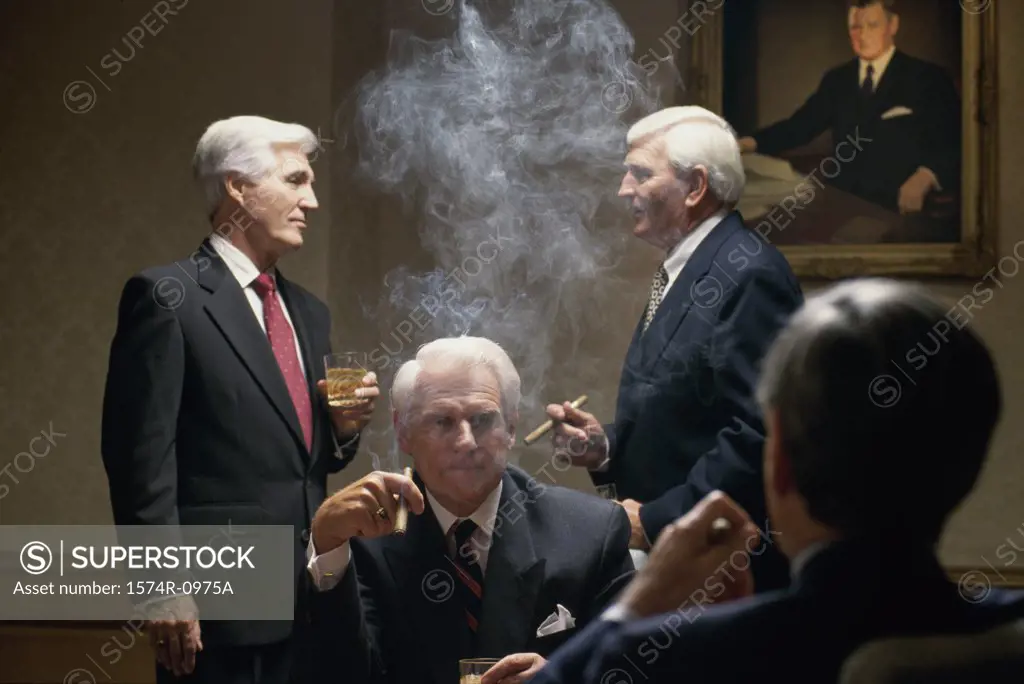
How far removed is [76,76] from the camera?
14.1 ft

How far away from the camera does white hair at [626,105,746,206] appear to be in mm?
2895

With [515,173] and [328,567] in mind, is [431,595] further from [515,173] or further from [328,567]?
[515,173]

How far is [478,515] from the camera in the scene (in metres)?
2.23

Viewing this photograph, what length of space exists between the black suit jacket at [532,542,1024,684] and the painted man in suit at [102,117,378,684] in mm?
1757

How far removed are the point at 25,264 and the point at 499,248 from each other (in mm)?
1591

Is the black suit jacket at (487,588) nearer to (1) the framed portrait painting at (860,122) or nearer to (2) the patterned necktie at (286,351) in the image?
(2) the patterned necktie at (286,351)

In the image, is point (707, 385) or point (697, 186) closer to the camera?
point (707, 385)

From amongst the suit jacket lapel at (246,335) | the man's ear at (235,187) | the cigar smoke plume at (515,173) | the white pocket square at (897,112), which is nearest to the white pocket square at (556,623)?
the suit jacket lapel at (246,335)

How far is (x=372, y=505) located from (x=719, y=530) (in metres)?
0.80

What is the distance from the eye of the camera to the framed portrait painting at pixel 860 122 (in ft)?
13.1

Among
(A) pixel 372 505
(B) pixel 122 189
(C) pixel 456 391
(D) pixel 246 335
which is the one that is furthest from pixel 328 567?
(B) pixel 122 189

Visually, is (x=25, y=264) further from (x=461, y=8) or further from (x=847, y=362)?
(x=847, y=362)

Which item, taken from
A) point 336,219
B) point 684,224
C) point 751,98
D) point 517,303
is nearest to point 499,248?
point 517,303

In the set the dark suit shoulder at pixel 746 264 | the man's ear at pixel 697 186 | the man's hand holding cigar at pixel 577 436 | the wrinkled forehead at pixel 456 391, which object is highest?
the man's ear at pixel 697 186
